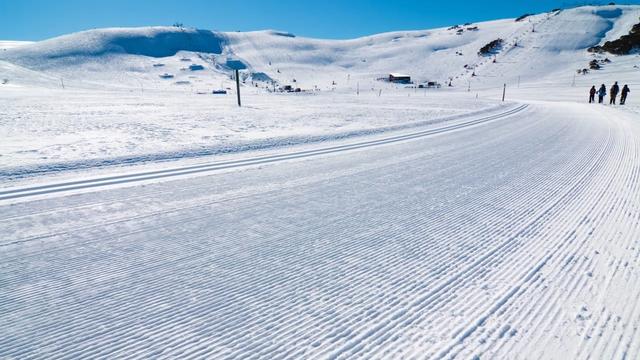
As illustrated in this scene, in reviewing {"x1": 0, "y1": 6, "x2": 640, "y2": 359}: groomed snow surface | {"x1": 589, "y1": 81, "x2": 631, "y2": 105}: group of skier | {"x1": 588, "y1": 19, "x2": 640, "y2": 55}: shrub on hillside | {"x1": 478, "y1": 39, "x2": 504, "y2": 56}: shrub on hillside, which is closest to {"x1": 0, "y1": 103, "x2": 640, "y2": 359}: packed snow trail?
{"x1": 0, "y1": 6, "x2": 640, "y2": 359}: groomed snow surface

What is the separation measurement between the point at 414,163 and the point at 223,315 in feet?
16.9

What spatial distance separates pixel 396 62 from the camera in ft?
268

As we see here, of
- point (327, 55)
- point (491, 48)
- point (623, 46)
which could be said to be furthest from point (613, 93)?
point (327, 55)

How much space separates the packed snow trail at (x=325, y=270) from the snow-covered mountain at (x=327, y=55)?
155 ft

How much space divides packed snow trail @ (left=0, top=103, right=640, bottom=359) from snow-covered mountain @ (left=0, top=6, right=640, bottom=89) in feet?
155

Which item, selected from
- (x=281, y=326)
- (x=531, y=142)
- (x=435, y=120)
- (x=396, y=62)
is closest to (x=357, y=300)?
(x=281, y=326)

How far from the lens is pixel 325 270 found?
3.00 m

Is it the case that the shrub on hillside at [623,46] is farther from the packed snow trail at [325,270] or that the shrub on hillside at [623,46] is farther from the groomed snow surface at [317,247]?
the packed snow trail at [325,270]

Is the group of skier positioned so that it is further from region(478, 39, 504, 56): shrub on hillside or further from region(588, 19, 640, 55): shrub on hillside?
region(478, 39, 504, 56): shrub on hillside

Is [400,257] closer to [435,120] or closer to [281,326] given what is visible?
[281,326]

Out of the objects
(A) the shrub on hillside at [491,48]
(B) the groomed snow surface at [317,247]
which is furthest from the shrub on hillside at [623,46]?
A: (B) the groomed snow surface at [317,247]

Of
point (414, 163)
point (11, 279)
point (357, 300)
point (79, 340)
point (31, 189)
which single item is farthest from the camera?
point (414, 163)

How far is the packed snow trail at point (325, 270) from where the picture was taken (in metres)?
2.24

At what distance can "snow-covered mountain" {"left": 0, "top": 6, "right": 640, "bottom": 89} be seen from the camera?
198 feet
